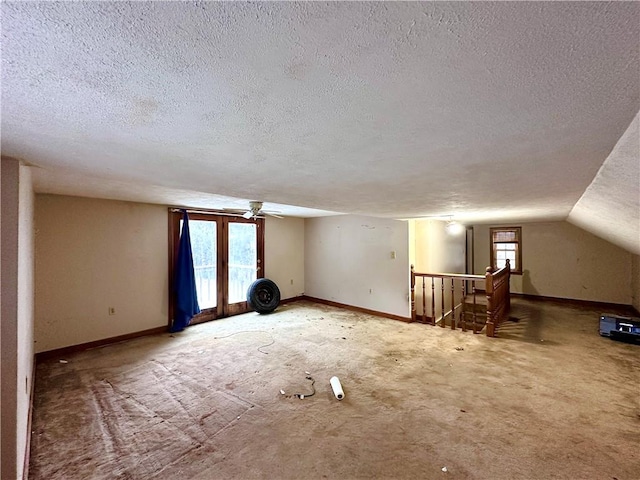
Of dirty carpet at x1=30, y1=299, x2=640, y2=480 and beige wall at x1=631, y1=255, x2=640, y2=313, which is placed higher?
beige wall at x1=631, y1=255, x2=640, y2=313

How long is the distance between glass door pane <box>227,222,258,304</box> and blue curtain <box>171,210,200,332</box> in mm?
893

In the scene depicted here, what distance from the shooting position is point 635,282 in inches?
225

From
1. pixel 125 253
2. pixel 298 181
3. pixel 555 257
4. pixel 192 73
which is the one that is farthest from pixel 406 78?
pixel 555 257

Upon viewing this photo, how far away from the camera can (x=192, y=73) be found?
80cm

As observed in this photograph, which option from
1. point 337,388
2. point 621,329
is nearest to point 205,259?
point 337,388

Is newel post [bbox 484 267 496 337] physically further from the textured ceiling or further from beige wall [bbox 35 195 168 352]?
beige wall [bbox 35 195 168 352]

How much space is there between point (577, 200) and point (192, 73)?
3.85 metres

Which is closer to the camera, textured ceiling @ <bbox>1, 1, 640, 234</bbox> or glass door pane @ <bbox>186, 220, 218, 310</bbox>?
textured ceiling @ <bbox>1, 1, 640, 234</bbox>

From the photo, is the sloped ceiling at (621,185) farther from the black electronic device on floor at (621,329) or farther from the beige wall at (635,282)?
the beige wall at (635,282)

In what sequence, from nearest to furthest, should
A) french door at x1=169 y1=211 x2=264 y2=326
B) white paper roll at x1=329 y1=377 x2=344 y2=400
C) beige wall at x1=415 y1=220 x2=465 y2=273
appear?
white paper roll at x1=329 y1=377 x2=344 y2=400
french door at x1=169 y1=211 x2=264 y2=326
beige wall at x1=415 y1=220 x2=465 y2=273

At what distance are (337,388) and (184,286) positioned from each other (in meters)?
3.17

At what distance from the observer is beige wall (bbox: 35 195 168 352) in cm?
360

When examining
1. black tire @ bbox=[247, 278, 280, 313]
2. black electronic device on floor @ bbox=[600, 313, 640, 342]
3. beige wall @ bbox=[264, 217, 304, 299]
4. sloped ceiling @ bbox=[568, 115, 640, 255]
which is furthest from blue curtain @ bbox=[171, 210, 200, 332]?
black electronic device on floor @ bbox=[600, 313, 640, 342]

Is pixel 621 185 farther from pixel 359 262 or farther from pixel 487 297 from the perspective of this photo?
pixel 359 262
